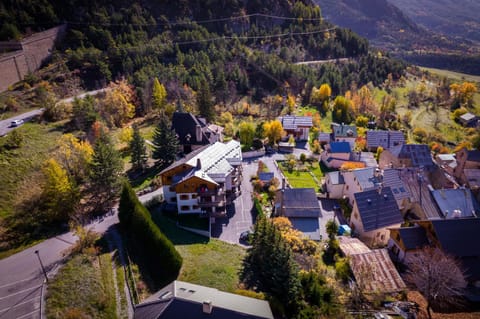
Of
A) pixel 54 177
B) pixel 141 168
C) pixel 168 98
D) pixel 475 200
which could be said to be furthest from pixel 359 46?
pixel 54 177

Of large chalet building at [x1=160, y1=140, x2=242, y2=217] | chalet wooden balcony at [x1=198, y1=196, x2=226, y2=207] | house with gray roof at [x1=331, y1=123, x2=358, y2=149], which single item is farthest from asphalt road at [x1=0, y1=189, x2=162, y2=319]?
house with gray roof at [x1=331, y1=123, x2=358, y2=149]

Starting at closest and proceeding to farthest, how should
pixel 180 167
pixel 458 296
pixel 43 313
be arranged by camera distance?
pixel 43 313 < pixel 458 296 < pixel 180 167

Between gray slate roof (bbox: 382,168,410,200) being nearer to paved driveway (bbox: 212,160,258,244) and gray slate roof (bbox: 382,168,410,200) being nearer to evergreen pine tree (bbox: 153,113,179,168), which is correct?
paved driveway (bbox: 212,160,258,244)

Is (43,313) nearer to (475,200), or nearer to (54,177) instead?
(54,177)

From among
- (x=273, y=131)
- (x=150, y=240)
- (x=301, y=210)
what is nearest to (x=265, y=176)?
(x=301, y=210)

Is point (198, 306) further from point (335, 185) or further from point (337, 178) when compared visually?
point (337, 178)
